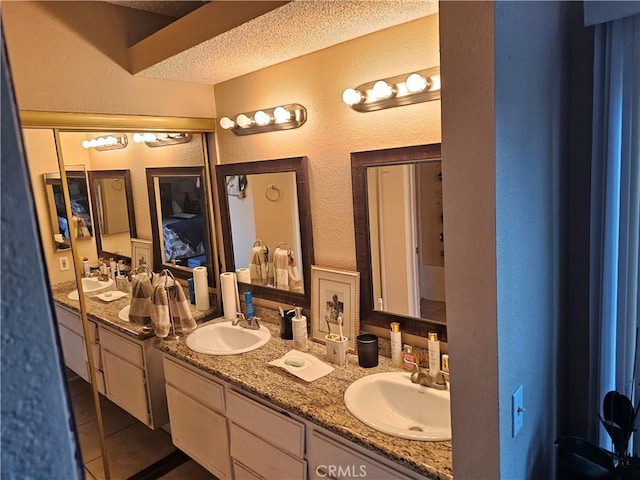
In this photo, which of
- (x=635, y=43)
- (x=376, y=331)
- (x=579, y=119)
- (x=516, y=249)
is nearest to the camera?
(x=516, y=249)

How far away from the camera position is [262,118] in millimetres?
2371

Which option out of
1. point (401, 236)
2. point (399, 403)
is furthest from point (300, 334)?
point (401, 236)

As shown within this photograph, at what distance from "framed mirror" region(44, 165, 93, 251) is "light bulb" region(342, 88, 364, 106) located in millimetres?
1401

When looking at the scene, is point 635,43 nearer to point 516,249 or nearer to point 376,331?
point 516,249

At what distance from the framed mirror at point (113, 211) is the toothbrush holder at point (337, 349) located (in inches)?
52.7

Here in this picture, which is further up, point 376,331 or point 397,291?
point 397,291

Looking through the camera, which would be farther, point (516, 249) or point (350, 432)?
point (350, 432)

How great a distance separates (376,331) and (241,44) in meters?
1.44

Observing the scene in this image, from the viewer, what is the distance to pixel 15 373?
315mm

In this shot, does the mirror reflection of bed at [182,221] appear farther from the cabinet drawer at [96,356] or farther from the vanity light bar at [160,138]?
the cabinet drawer at [96,356]

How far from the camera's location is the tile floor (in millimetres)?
2412

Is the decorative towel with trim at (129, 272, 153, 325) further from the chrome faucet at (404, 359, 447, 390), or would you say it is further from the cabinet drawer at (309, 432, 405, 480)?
the chrome faucet at (404, 359, 447, 390)

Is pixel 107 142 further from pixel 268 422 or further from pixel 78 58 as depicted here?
pixel 268 422

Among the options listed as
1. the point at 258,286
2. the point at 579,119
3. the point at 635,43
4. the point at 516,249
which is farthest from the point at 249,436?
the point at 635,43
